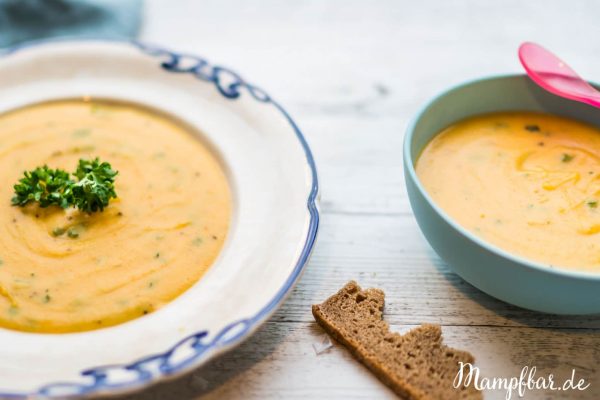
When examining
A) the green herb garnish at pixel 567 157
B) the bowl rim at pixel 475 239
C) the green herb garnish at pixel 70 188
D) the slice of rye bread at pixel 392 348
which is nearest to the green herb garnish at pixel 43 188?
the green herb garnish at pixel 70 188

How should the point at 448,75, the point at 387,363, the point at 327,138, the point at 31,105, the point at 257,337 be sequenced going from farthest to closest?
1. the point at 448,75
2. the point at 327,138
3. the point at 31,105
4. the point at 257,337
5. the point at 387,363

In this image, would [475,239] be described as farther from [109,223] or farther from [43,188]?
[43,188]

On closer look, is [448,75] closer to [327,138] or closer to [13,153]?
[327,138]

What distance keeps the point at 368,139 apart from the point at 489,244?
90 centimetres

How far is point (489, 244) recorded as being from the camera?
1525mm

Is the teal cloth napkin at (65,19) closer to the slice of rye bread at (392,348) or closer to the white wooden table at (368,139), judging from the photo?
the white wooden table at (368,139)

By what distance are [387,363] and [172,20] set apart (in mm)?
1919

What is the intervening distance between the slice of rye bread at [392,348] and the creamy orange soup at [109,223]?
1.21 ft

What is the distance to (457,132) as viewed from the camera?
1.96 meters

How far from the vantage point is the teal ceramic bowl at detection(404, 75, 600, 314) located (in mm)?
1453

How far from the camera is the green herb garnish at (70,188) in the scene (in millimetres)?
1736

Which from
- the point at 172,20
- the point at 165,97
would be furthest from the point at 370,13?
the point at 165,97

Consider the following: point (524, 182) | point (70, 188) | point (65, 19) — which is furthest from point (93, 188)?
point (65, 19)

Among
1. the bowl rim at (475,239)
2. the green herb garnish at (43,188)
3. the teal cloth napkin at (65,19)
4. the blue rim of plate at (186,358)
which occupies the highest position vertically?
the teal cloth napkin at (65,19)
